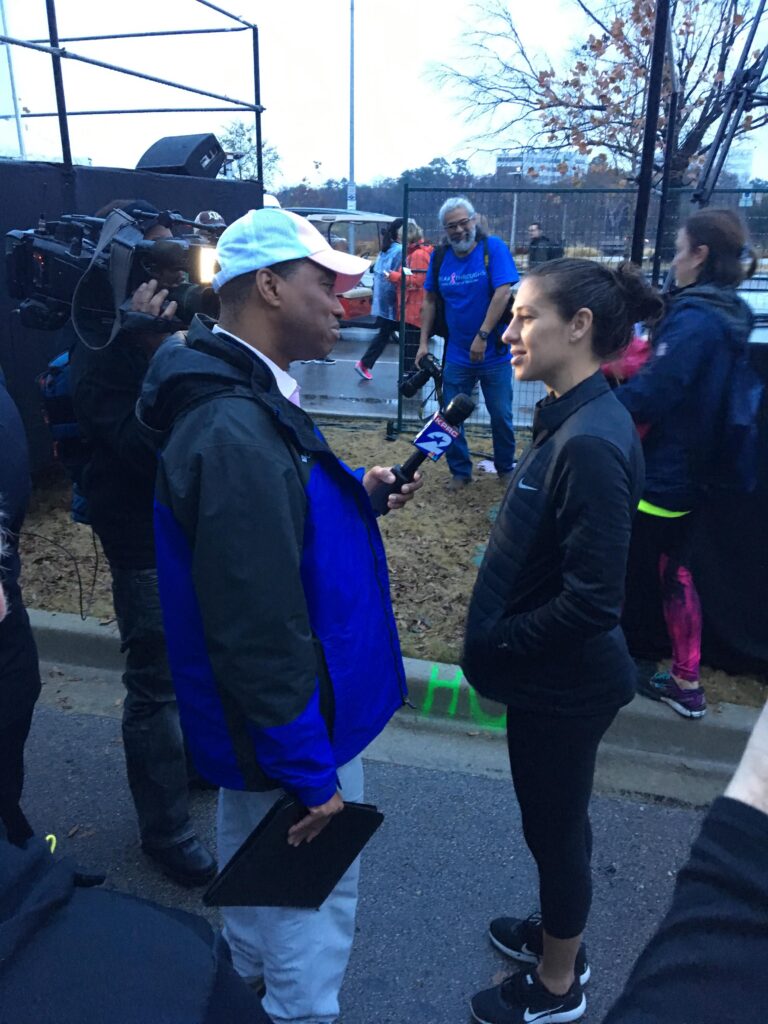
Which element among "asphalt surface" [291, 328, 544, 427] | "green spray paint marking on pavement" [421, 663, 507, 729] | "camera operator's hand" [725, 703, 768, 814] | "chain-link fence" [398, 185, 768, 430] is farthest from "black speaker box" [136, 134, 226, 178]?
"camera operator's hand" [725, 703, 768, 814]

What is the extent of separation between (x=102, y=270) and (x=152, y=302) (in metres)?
0.37

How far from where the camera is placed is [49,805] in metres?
3.02

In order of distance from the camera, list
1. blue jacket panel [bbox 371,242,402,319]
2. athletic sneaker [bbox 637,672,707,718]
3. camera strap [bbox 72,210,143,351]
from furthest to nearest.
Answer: blue jacket panel [bbox 371,242,402,319] < athletic sneaker [bbox 637,672,707,718] < camera strap [bbox 72,210,143,351]

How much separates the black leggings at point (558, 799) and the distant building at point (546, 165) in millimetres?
17430

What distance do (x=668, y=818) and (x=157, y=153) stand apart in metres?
6.84

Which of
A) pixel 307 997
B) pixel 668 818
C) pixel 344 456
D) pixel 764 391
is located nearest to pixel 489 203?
pixel 344 456

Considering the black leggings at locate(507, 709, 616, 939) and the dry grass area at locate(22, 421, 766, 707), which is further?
the dry grass area at locate(22, 421, 766, 707)

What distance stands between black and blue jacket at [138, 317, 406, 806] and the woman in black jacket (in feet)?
1.04

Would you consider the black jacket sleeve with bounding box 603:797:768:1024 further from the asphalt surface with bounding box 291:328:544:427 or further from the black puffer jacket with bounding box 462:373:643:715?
the asphalt surface with bounding box 291:328:544:427

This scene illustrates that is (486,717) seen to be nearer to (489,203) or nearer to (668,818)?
(668,818)

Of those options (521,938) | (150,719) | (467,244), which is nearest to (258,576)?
(150,719)

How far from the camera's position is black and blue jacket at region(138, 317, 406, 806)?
→ 150 cm

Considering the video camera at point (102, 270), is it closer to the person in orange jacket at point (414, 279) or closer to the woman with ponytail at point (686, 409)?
the woman with ponytail at point (686, 409)

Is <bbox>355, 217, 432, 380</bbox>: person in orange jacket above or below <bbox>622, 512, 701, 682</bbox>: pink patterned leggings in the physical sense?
above
